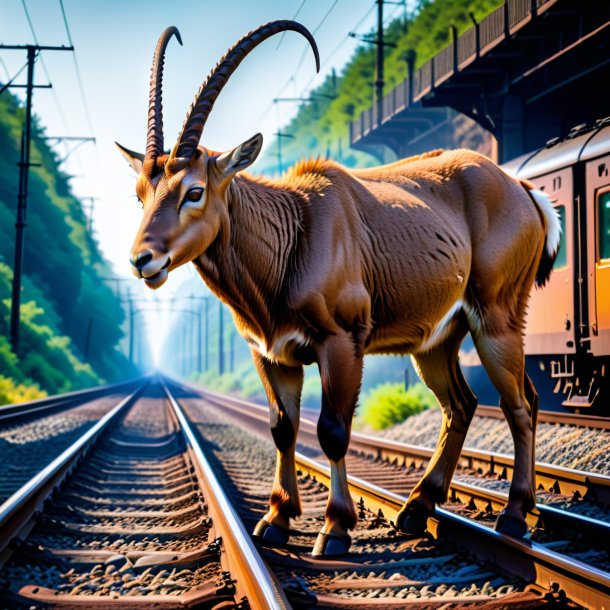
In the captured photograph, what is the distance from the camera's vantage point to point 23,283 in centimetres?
4775

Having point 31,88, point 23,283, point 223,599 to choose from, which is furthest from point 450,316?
point 23,283

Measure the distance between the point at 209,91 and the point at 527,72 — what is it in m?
16.8

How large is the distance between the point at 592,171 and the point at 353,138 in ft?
91.9

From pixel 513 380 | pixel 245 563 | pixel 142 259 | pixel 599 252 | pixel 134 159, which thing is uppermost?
pixel 599 252

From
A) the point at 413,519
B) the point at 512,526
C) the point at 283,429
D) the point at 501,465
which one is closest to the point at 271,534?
the point at 283,429

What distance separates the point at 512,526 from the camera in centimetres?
540

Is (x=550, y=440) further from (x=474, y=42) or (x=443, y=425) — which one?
(x=474, y=42)

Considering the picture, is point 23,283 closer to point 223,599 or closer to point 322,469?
point 322,469

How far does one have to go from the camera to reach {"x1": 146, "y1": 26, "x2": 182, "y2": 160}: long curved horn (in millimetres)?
5039

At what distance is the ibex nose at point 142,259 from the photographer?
4551 mm

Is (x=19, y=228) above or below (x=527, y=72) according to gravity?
below

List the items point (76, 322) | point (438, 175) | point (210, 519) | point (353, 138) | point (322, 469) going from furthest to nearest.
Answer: point (76, 322), point (353, 138), point (322, 469), point (438, 175), point (210, 519)

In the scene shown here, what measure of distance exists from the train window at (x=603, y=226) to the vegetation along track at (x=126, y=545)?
6.04 meters

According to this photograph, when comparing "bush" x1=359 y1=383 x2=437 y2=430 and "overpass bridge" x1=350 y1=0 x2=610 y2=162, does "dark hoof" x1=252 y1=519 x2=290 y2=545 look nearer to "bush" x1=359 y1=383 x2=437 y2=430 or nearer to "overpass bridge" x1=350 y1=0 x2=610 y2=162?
"bush" x1=359 y1=383 x2=437 y2=430
